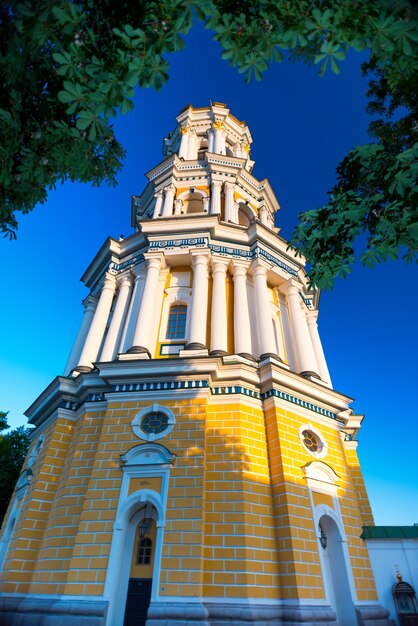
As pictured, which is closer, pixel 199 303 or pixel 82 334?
pixel 199 303

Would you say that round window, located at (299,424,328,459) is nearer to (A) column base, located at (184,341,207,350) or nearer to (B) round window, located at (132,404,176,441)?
(A) column base, located at (184,341,207,350)

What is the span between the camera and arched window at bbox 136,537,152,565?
34.8 ft

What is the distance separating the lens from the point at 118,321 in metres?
16.2

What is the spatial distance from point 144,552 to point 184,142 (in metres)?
22.3

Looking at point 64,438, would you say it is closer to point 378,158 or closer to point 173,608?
point 173,608

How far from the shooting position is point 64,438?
44.8ft

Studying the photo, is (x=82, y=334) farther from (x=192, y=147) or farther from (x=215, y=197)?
(x=192, y=147)

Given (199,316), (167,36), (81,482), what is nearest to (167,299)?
(199,316)

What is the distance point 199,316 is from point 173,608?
28.7 ft

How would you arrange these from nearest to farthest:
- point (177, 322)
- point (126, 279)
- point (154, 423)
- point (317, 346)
A: point (154, 423) < point (177, 322) < point (126, 279) < point (317, 346)

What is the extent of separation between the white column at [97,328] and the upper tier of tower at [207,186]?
3.68 meters

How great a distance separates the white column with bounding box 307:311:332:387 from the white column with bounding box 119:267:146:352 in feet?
27.0

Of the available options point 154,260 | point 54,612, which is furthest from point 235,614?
point 154,260

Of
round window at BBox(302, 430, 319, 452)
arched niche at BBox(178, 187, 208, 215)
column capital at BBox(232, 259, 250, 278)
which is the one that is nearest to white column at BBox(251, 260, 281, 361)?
column capital at BBox(232, 259, 250, 278)
